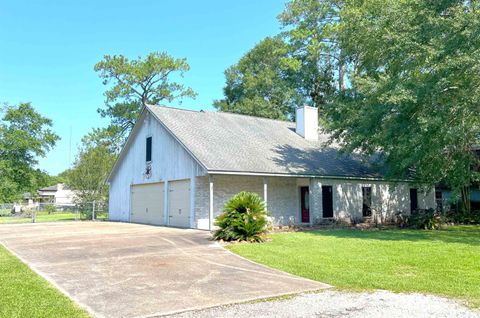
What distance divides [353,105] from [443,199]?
10.5 metres

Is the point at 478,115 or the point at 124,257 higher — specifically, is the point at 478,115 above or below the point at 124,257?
above

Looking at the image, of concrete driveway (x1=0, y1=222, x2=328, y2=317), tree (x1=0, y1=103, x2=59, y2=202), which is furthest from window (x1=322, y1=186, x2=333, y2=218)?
tree (x1=0, y1=103, x2=59, y2=202)

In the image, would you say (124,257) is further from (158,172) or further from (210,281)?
(158,172)

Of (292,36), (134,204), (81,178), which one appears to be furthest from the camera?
(292,36)

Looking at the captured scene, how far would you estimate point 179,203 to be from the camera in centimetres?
1858

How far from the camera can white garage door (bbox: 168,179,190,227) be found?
18.0 metres

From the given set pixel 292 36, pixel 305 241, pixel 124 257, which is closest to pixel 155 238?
pixel 124 257

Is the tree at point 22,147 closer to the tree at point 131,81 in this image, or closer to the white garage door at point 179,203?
the tree at point 131,81

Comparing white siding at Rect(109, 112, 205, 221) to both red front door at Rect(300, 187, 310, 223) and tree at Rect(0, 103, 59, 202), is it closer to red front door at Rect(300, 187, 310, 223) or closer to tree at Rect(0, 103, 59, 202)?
red front door at Rect(300, 187, 310, 223)

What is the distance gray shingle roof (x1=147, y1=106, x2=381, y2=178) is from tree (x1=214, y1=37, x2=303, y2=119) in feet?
38.7

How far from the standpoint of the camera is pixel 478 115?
14641 millimetres

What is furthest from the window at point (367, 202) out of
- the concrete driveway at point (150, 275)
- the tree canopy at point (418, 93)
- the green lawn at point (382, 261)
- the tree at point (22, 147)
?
the tree at point (22, 147)

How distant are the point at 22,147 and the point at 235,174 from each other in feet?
134

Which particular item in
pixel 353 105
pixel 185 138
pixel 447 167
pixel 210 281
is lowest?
pixel 210 281
